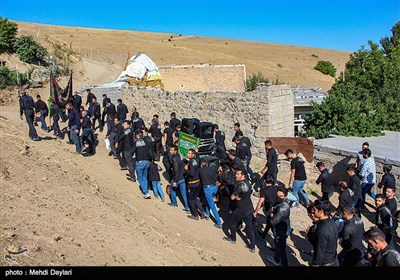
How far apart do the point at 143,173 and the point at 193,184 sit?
157cm

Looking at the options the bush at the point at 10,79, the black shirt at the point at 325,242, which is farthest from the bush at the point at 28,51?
the black shirt at the point at 325,242

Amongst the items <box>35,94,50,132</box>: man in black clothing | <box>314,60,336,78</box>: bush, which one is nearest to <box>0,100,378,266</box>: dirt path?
<box>35,94,50,132</box>: man in black clothing

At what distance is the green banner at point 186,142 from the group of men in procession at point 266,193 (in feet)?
0.71

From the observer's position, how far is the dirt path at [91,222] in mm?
6195

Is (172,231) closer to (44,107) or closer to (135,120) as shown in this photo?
(135,120)

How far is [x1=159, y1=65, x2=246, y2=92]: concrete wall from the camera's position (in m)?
27.7

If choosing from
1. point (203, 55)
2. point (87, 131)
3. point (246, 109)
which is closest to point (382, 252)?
point (87, 131)

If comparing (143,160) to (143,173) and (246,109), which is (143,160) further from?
(246,109)

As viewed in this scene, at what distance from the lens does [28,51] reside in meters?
32.3

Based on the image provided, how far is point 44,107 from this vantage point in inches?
571
